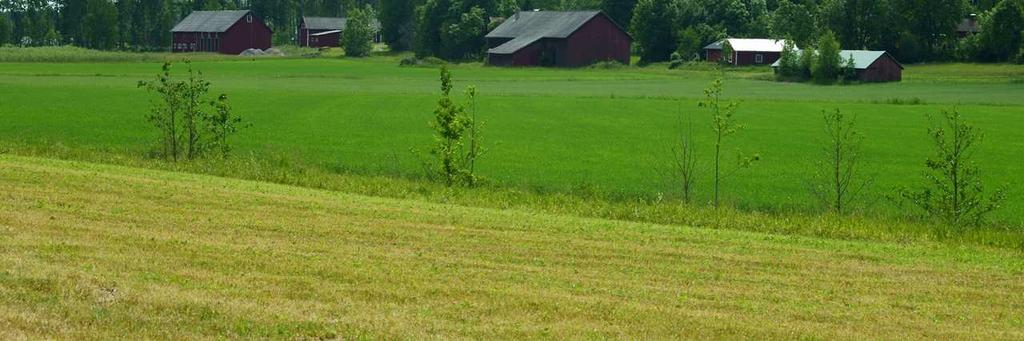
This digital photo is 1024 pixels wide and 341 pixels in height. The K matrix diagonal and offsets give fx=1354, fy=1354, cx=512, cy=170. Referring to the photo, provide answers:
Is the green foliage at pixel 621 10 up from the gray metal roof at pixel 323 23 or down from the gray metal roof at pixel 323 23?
up

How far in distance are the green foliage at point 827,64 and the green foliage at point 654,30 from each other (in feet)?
118

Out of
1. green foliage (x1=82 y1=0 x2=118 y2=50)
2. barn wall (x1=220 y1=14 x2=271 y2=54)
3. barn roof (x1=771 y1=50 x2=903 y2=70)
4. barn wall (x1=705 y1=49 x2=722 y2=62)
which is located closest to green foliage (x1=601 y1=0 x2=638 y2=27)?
barn wall (x1=705 y1=49 x2=722 y2=62)

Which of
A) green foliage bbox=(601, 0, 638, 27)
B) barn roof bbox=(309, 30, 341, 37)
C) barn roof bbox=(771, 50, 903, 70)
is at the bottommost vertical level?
barn roof bbox=(771, 50, 903, 70)

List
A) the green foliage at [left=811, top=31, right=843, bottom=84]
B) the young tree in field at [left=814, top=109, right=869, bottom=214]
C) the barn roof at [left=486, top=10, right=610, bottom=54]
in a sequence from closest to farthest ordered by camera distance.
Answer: the young tree in field at [left=814, top=109, right=869, bottom=214], the green foliage at [left=811, top=31, right=843, bottom=84], the barn roof at [left=486, top=10, right=610, bottom=54]

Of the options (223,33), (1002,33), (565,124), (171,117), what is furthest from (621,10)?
(171,117)

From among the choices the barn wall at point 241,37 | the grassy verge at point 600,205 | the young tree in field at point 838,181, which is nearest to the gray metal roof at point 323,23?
the barn wall at point 241,37

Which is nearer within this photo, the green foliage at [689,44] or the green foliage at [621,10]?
the green foliage at [689,44]

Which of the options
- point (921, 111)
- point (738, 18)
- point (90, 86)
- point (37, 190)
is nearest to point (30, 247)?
point (37, 190)

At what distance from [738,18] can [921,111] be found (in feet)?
276

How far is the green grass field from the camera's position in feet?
116

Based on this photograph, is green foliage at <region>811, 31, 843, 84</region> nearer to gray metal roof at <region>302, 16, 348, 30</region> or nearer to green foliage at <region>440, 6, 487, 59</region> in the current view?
green foliage at <region>440, 6, 487, 59</region>

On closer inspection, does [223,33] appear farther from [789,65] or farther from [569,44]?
[789,65]

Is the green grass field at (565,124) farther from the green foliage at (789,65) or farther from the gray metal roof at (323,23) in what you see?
the gray metal roof at (323,23)

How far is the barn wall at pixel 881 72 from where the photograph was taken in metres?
103
